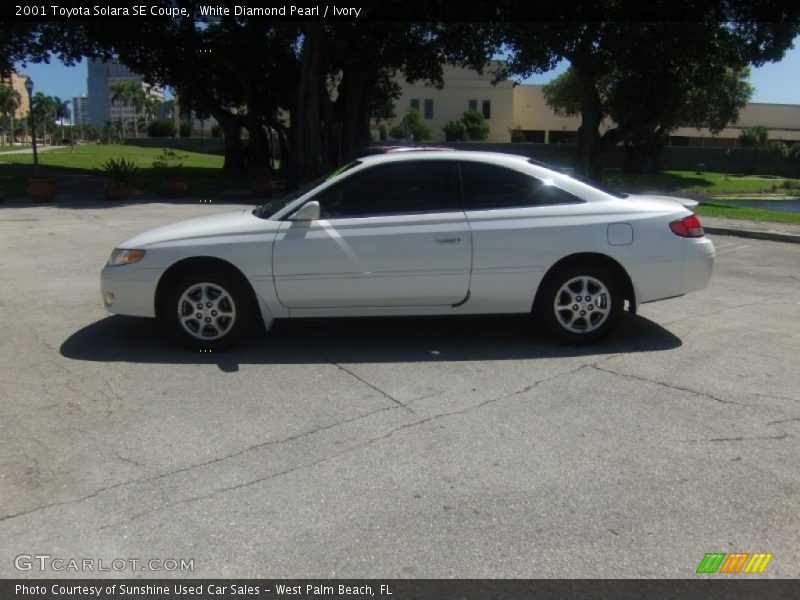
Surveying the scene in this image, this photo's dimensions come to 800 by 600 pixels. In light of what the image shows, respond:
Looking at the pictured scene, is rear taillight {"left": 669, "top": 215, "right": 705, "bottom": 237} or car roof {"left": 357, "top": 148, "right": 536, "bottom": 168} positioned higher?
car roof {"left": 357, "top": 148, "right": 536, "bottom": 168}

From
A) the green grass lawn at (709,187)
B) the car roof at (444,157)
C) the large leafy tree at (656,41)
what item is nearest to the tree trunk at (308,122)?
the large leafy tree at (656,41)

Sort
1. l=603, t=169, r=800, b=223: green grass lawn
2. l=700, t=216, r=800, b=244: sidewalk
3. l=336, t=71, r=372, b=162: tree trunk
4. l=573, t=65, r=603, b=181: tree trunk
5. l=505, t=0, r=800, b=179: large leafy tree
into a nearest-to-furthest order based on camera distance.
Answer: l=700, t=216, r=800, b=244: sidewalk
l=505, t=0, r=800, b=179: large leafy tree
l=336, t=71, r=372, b=162: tree trunk
l=573, t=65, r=603, b=181: tree trunk
l=603, t=169, r=800, b=223: green grass lawn

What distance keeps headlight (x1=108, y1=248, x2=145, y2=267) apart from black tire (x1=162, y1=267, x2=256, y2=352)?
1.14 feet

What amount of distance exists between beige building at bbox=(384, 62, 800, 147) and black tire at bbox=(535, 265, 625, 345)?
266 ft

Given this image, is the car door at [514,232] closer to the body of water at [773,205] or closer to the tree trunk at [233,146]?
the body of water at [773,205]

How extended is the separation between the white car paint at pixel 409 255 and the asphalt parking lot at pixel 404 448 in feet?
1.51

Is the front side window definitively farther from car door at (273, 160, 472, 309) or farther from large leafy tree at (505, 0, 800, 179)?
large leafy tree at (505, 0, 800, 179)

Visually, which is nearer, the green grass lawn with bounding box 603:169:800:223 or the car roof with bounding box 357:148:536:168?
the car roof with bounding box 357:148:536:168

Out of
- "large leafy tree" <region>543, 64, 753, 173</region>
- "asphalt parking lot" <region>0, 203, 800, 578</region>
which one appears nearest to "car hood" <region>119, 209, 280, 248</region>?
"asphalt parking lot" <region>0, 203, 800, 578</region>

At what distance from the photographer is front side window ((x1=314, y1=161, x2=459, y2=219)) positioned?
6000 millimetres

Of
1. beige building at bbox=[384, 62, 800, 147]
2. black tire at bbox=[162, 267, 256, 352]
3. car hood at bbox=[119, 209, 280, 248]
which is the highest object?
beige building at bbox=[384, 62, 800, 147]

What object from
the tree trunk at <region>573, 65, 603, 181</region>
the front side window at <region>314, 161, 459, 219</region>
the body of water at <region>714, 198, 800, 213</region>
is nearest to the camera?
the front side window at <region>314, 161, 459, 219</region>
